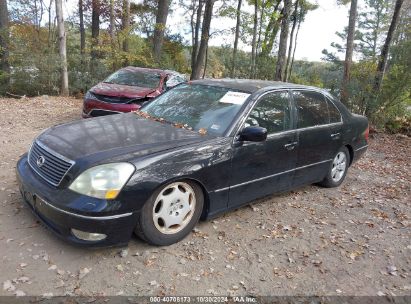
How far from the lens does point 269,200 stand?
4980mm

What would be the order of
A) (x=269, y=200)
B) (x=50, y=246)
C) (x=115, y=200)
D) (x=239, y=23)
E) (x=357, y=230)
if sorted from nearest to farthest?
(x=115, y=200) < (x=50, y=246) < (x=357, y=230) < (x=269, y=200) < (x=239, y=23)

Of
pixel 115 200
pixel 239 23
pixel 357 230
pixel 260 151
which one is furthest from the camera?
pixel 239 23

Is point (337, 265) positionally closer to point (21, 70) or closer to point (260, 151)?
point (260, 151)

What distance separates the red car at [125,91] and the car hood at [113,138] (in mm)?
3642

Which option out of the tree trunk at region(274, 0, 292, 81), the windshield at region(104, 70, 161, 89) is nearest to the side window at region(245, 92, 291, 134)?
the windshield at region(104, 70, 161, 89)

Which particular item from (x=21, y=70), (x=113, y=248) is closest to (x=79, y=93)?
(x=21, y=70)

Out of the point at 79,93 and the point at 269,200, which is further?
the point at 79,93

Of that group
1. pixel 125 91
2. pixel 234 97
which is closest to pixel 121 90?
pixel 125 91

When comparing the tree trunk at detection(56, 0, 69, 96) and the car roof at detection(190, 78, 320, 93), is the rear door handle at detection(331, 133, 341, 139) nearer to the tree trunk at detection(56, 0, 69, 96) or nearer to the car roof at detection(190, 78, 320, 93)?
the car roof at detection(190, 78, 320, 93)

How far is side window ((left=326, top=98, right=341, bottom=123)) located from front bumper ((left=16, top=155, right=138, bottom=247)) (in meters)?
3.45

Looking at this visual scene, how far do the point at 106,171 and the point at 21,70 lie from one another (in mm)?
12912

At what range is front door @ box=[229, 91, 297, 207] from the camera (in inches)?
156

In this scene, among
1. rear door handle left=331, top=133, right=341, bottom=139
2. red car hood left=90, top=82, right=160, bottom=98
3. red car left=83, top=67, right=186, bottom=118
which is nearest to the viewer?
rear door handle left=331, top=133, right=341, bottom=139

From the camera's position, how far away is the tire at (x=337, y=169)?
5.55 meters
